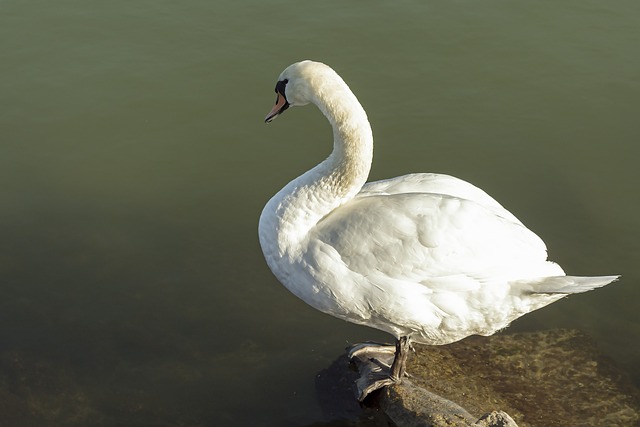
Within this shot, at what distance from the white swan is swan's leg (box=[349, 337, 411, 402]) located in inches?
8.1

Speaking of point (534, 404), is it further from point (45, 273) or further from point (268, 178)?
point (45, 273)

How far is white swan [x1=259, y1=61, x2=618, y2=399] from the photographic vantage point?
4871 millimetres

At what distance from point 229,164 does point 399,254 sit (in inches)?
127

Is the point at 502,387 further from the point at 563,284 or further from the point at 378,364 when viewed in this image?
the point at 563,284

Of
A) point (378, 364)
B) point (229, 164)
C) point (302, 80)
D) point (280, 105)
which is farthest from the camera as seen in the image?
point (229, 164)

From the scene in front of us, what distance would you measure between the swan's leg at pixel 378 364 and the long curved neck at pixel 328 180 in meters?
0.95

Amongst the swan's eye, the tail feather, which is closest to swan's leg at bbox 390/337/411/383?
the tail feather

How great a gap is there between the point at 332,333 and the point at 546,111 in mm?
3483

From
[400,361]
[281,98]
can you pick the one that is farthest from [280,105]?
[400,361]

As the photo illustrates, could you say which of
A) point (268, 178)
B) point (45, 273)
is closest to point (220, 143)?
point (268, 178)

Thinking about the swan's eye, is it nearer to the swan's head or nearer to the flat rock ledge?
the swan's head

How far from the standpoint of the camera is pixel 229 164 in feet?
25.4

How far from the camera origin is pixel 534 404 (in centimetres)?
541

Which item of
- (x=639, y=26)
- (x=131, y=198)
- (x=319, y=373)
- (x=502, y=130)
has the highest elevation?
(x=639, y=26)
